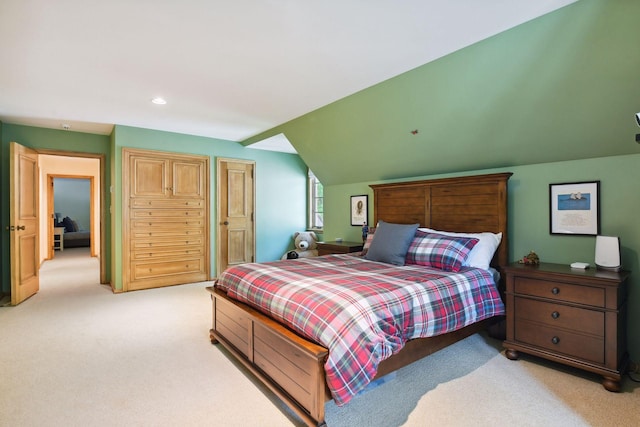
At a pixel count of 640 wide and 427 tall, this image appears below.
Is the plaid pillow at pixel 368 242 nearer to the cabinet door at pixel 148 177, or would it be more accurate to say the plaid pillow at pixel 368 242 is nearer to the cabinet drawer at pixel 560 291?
the cabinet drawer at pixel 560 291

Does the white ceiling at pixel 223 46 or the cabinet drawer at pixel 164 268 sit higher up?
the white ceiling at pixel 223 46

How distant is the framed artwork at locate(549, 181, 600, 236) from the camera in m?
2.66

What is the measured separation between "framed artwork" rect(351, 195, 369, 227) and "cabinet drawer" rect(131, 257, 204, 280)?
2610 mm

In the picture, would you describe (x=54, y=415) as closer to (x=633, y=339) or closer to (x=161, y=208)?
(x=161, y=208)

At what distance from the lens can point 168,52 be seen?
8.26 feet

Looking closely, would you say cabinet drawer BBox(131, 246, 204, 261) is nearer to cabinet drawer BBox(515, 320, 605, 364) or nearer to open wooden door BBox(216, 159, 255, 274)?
open wooden door BBox(216, 159, 255, 274)

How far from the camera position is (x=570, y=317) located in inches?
93.0

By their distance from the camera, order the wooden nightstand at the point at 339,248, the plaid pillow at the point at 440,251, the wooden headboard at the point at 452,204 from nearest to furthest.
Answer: the plaid pillow at the point at 440,251
the wooden headboard at the point at 452,204
the wooden nightstand at the point at 339,248

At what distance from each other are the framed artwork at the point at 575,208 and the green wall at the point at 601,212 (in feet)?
0.13

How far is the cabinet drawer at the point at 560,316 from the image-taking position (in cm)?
226

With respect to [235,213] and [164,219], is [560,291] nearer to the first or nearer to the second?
[235,213]

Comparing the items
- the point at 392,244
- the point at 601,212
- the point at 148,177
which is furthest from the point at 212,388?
the point at 148,177

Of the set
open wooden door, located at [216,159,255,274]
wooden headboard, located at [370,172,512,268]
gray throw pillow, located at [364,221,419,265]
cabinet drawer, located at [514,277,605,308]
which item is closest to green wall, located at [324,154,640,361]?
wooden headboard, located at [370,172,512,268]

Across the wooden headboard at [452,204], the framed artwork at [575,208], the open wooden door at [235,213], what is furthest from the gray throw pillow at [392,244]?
the open wooden door at [235,213]
